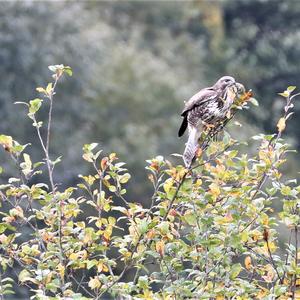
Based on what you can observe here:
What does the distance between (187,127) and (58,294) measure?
5.07 ft

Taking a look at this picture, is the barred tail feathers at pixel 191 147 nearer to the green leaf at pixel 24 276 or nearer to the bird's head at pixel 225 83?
the bird's head at pixel 225 83

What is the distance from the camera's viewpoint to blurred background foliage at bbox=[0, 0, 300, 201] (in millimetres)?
25234

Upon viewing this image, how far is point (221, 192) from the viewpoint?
4.48 meters

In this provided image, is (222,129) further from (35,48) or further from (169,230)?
(35,48)

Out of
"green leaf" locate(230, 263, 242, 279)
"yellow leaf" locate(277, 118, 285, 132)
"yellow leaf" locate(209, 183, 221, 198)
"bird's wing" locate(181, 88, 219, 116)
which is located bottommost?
"green leaf" locate(230, 263, 242, 279)

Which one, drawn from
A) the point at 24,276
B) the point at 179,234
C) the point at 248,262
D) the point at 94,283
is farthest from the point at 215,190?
the point at 24,276

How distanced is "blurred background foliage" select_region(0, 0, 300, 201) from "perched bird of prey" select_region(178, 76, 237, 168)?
16.0 meters

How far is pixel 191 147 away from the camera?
491cm

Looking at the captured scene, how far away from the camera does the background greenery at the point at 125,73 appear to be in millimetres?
25234

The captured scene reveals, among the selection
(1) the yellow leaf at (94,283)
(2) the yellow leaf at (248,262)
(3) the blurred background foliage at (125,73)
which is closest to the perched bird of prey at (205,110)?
(2) the yellow leaf at (248,262)

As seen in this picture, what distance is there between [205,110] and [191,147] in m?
0.58

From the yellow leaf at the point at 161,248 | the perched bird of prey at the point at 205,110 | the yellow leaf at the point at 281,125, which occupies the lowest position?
the yellow leaf at the point at 161,248

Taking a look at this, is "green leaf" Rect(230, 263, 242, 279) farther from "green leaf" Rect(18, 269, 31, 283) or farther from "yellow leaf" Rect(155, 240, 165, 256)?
"green leaf" Rect(18, 269, 31, 283)

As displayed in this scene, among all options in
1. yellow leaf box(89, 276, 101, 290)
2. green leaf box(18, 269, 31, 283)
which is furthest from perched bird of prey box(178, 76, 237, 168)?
green leaf box(18, 269, 31, 283)
